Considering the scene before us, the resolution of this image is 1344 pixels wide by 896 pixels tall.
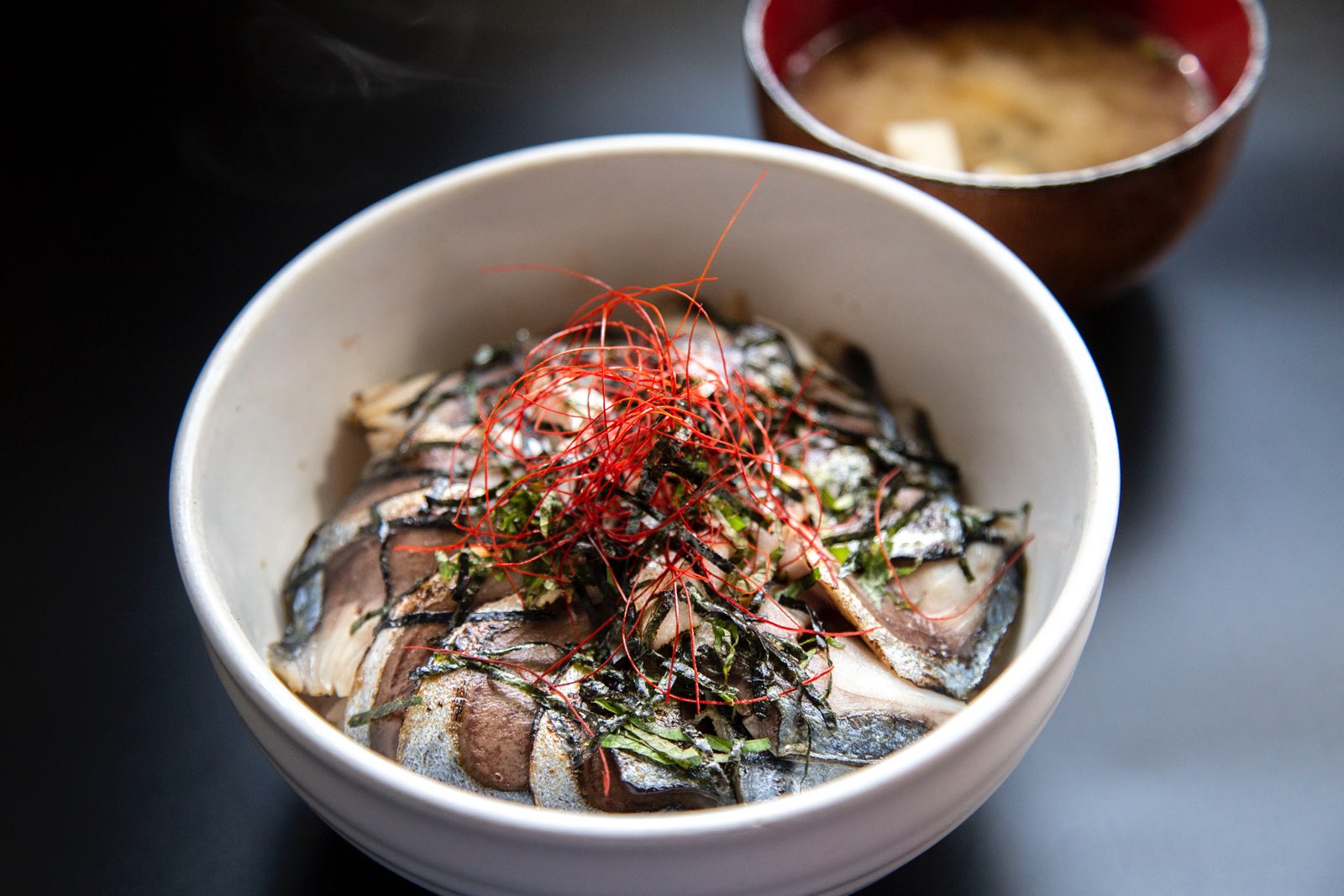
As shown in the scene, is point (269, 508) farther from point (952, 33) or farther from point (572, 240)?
point (952, 33)

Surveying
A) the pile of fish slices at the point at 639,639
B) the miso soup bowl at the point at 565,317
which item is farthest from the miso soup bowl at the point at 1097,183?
the pile of fish slices at the point at 639,639

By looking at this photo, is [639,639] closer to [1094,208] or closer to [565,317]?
[565,317]

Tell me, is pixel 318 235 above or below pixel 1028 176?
below

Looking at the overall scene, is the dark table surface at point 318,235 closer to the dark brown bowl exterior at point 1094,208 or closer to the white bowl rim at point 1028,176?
the dark brown bowl exterior at point 1094,208

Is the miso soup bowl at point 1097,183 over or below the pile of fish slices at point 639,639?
over

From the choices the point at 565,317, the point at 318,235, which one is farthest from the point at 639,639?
the point at 318,235

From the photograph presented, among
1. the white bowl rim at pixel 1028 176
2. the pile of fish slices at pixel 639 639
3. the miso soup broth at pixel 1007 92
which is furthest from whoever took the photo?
the miso soup broth at pixel 1007 92

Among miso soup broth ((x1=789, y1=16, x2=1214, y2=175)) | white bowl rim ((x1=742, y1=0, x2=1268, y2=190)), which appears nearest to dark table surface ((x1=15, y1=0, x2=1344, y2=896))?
miso soup broth ((x1=789, y1=16, x2=1214, y2=175))
